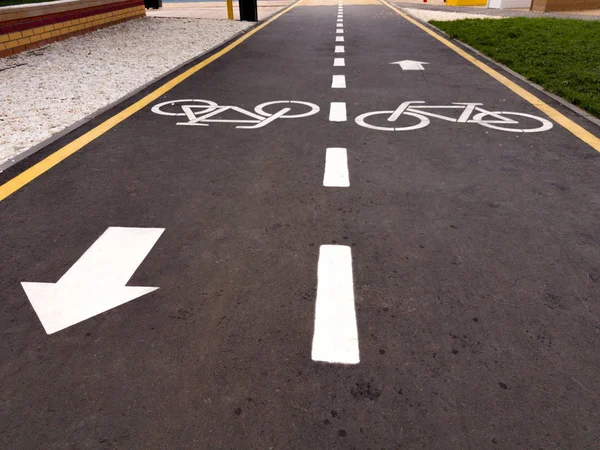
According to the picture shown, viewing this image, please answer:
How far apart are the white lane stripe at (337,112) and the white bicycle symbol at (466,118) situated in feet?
0.66

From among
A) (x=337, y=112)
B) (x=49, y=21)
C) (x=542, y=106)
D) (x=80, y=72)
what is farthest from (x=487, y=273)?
(x=49, y=21)

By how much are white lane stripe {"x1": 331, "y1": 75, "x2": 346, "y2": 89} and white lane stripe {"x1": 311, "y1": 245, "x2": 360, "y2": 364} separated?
493cm

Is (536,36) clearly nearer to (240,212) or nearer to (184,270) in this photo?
(240,212)

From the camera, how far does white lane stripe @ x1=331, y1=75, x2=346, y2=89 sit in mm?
7527

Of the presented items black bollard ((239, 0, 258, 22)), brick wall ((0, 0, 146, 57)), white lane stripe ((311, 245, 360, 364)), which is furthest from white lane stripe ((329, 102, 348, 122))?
black bollard ((239, 0, 258, 22))

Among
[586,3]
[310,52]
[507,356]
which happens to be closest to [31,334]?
[507,356]

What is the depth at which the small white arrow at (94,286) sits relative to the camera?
2.59m

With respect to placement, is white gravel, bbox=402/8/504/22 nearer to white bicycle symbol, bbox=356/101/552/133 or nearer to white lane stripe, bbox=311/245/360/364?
white bicycle symbol, bbox=356/101/552/133

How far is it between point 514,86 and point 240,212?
550 cm

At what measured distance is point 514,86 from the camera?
7289mm

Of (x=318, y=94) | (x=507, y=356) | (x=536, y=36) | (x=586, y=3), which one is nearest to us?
(x=507, y=356)

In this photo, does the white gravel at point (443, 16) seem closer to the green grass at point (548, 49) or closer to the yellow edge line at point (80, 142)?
the green grass at point (548, 49)

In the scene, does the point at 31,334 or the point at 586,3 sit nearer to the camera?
the point at 31,334

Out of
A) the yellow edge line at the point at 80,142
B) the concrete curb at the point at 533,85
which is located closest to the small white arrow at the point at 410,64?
the concrete curb at the point at 533,85
